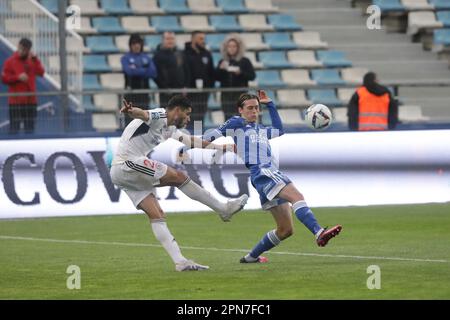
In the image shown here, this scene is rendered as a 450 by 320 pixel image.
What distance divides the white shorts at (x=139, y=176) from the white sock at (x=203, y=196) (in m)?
0.48

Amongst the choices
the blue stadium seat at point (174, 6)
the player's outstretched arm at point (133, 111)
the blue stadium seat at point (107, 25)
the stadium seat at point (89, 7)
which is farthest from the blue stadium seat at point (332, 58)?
the player's outstretched arm at point (133, 111)

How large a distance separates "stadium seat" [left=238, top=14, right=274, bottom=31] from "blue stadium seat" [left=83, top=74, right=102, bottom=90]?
3905 mm

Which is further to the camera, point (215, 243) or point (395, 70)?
point (395, 70)

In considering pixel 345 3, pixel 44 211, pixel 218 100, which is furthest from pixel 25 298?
pixel 345 3

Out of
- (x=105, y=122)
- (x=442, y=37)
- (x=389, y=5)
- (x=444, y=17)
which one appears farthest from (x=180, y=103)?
(x=444, y=17)

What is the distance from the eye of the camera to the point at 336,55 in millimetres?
28703

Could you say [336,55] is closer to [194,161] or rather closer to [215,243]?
[194,161]

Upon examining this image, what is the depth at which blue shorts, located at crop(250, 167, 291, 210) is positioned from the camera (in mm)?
14156

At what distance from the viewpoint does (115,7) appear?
27875 millimetres

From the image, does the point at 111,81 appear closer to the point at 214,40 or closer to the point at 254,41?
the point at 214,40

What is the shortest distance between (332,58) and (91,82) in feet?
17.7

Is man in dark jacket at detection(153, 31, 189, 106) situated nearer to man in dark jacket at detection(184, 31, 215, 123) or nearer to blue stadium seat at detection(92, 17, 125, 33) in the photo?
man in dark jacket at detection(184, 31, 215, 123)

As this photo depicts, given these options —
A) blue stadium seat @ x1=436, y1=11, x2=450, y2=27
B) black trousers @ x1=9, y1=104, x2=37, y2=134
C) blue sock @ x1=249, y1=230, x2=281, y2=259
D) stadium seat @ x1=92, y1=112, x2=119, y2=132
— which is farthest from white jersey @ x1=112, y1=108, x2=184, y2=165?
blue stadium seat @ x1=436, y1=11, x2=450, y2=27
